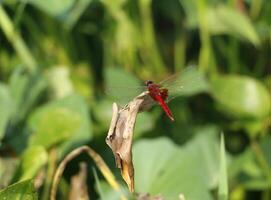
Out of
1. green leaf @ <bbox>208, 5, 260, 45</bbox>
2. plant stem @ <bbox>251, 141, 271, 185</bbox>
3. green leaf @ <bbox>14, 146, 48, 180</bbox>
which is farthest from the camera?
green leaf @ <bbox>208, 5, 260, 45</bbox>

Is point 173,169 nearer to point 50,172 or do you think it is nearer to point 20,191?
point 50,172

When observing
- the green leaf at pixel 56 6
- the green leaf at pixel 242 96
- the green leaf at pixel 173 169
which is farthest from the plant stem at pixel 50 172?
the green leaf at pixel 242 96

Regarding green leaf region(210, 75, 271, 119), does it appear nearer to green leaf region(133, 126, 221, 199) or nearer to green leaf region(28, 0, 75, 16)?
green leaf region(133, 126, 221, 199)

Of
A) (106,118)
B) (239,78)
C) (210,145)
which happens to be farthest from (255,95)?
(106,118)

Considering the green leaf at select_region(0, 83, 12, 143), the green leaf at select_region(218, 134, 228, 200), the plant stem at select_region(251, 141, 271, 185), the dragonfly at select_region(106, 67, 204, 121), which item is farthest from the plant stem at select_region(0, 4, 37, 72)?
the green leaf at select_region(218, 134, 228, 200)

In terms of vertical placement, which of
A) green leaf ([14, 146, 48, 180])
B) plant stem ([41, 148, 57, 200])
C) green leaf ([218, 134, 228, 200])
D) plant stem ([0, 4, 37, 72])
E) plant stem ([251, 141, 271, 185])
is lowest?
plant stem ([251, 141, 271, 185])

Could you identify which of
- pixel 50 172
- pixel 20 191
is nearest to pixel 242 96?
pixel 50 172

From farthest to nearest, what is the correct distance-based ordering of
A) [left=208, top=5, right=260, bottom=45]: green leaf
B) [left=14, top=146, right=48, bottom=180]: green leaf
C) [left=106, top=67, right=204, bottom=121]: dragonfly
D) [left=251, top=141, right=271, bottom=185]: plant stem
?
[left=208, top=5, right=260, bottom=45]: green leaf → [left=251, top=141, right=271, bottom=185]: plant stem → [left=14, top=146, right=48, bottom=180]: green leaf → [left=106, top=67, right=204, bottom=121]: dragonfly

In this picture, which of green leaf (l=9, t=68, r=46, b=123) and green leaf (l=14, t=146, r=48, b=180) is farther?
green leaf (l=9, t=68, r=46, b=123)

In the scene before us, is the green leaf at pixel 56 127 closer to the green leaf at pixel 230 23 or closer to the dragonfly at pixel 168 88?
the dragonfly at pixel 168 88
